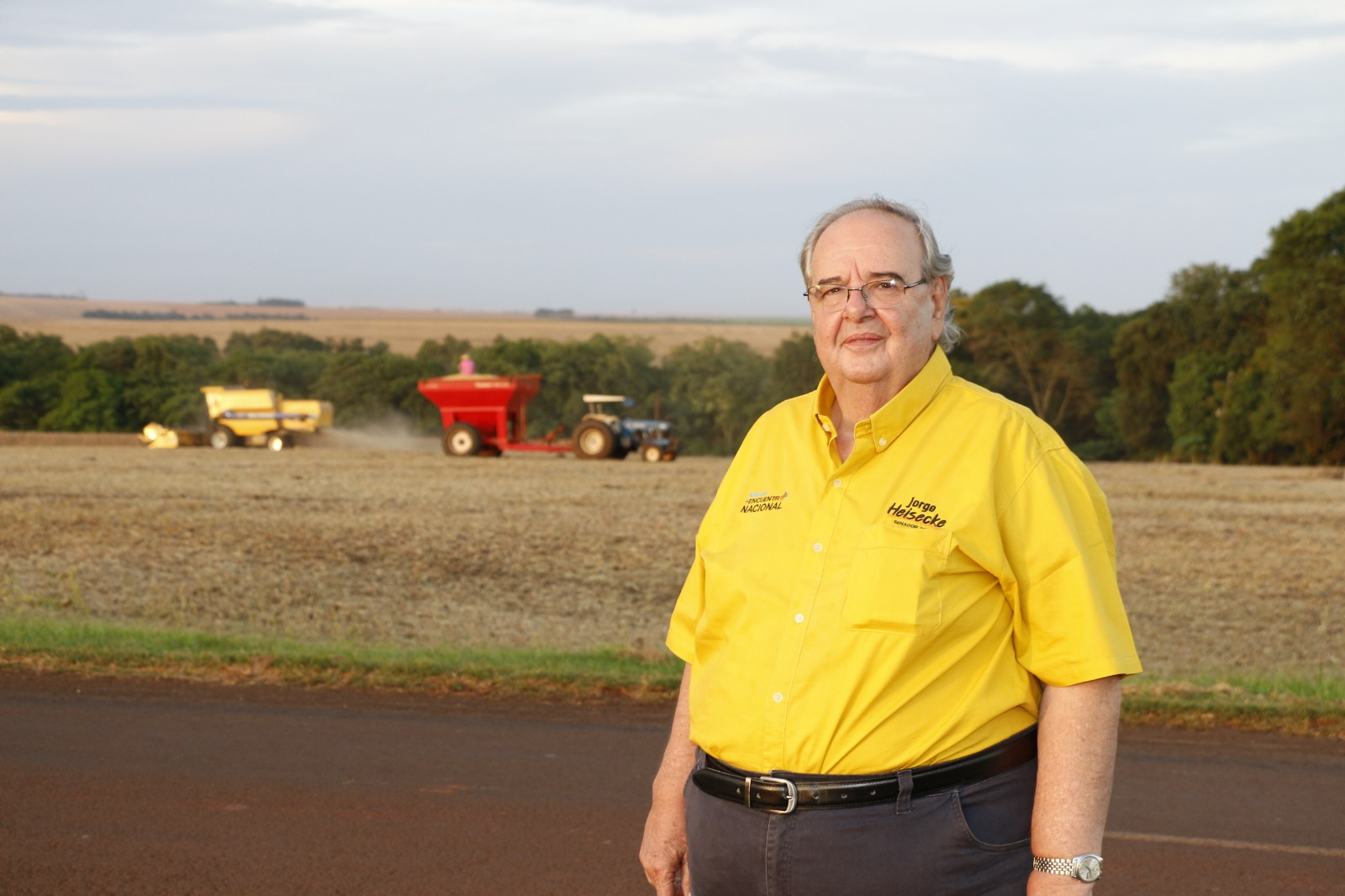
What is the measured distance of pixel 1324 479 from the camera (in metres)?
32.1

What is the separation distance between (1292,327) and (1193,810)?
44492 millimetres

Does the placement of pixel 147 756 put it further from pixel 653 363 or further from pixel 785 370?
pixel 653 363

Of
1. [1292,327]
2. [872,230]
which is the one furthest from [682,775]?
[1292,327]

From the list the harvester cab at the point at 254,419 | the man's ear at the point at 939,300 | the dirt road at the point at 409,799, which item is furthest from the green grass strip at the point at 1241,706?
the harvester cab at the point at 254,419

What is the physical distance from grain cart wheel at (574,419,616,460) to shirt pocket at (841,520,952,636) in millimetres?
32103

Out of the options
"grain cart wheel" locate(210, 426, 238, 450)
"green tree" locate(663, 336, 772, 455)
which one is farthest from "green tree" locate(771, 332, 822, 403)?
"grain cart wheel" locate(210, 426, 238, 450)

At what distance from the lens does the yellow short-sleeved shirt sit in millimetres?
2475

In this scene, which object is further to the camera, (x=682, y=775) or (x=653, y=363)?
(x=653, y=363)

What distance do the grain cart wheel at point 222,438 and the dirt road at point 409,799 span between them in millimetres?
33417

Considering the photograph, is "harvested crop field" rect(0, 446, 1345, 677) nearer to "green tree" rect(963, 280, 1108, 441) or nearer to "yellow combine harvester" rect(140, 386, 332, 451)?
"yellow combine harvester" rect(140, 386, 332, 451)

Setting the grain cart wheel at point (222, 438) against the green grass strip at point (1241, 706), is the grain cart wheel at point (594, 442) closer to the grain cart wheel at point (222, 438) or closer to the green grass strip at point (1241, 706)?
the grain cart wheel at point (222, 438)

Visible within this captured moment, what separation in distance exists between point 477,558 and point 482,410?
20.1 m

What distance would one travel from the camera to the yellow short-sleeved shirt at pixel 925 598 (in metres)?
2.47

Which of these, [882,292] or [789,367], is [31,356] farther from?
[882,292]
